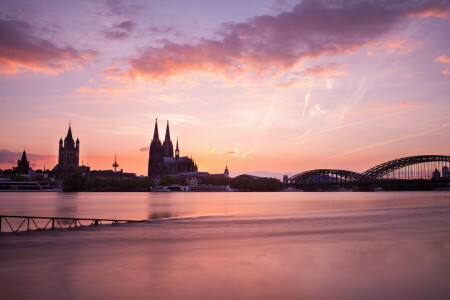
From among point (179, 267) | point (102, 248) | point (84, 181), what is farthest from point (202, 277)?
point (84, 181)

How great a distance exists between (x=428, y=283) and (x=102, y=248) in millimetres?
12825

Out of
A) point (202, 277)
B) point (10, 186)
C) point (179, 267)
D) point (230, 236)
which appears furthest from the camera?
point (10, 186)

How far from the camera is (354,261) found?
49.6 ft

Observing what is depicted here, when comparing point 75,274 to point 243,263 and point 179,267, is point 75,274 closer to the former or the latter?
point 179,267

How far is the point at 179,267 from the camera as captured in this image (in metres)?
14.1

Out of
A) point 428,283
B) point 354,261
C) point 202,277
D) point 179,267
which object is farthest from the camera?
point 354,261

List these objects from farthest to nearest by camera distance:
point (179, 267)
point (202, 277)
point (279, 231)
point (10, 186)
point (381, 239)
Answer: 1. point (10, 186)
2. point (279, 231)
3. point (381, 239)
4. point (179, 267)
5. point (202, 277)

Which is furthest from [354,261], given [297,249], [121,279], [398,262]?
[121,279]

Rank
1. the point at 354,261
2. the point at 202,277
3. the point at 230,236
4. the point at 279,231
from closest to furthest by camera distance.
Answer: the point at 202,277 → the point at 354,261 → the point at 230,236 → the point at 279,231

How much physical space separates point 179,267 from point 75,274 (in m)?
3.33

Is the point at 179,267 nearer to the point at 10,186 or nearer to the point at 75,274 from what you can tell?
the point at 75,274

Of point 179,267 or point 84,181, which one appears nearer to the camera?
point 179,267

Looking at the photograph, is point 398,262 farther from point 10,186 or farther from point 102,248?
point 10,186

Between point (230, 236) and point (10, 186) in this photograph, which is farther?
point (10, 186)
